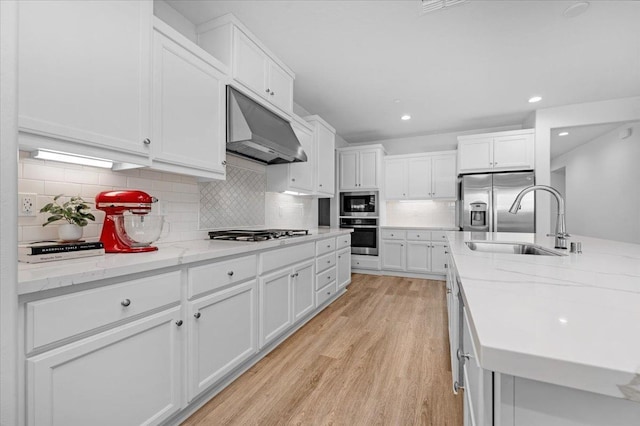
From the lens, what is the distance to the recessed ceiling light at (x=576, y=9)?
6.89ft

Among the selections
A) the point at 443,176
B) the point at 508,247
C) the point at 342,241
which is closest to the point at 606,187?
the point at 443,176

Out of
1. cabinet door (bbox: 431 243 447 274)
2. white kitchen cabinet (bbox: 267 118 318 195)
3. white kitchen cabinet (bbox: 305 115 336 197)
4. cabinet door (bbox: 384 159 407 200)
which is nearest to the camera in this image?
white kitchen cabinet (bbox: 267 118 318 195)

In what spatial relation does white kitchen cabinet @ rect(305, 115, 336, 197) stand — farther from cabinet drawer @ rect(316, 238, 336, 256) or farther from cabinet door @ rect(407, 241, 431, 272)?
cabinet door @ rect(407, 241, 431, 272)

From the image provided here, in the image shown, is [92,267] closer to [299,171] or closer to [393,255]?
[299,171]

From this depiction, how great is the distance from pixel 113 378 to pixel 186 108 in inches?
59.9

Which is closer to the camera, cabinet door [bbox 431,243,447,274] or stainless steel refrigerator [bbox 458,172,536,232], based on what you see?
stainless steel refrigerator [bbox 458,172,536,232]

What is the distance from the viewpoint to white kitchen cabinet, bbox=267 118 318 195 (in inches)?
125

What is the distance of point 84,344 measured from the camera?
1.05 metres

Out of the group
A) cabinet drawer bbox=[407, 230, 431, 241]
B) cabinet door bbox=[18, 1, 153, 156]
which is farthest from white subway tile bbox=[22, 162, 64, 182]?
cabinet drawer bbox=[407, 230, 431, 241]

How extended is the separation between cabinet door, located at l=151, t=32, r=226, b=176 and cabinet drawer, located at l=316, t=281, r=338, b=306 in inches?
65.3

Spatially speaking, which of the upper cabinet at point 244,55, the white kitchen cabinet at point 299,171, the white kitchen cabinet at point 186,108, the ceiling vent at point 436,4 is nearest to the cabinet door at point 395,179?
the white kitchen cabinet at point 299,171

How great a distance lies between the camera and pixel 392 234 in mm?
5039

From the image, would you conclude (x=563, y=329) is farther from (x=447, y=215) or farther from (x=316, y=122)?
(x=447, y=215)

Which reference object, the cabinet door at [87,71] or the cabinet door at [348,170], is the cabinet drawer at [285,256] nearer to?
the cabinet door at [87,71]
